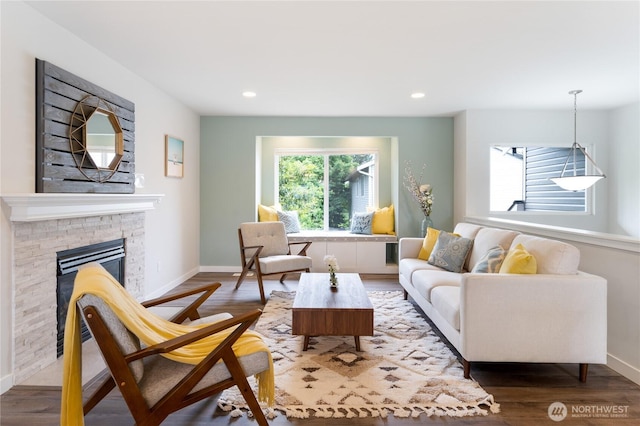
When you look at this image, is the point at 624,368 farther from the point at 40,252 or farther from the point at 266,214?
the point at 266,214

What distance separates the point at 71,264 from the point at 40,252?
32 cm

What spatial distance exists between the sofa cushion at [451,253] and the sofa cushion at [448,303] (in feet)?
2.47

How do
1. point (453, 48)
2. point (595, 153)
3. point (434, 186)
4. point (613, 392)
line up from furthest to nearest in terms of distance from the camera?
point (434, 186), point (595, 153), point (453, 48), point (613, 392)

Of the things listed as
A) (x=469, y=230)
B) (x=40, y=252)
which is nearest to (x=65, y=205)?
(x=40, y=252)

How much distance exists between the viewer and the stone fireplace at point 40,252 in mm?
2305

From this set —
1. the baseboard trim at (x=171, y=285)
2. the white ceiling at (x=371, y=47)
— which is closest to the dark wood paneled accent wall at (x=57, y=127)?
the white ceiling at (x=371, y=47)

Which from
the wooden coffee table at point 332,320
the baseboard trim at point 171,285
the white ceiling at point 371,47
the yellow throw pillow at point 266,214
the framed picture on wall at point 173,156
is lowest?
the baseboard trim at point 171,285

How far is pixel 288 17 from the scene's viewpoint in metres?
2.59

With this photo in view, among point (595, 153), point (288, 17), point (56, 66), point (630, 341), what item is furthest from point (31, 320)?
point (595, 153)

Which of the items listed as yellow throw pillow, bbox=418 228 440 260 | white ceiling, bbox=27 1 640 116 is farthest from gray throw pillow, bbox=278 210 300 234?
yellow throw pillow, bbox=418 228 440 260

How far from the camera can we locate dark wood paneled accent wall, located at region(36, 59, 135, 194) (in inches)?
98.6

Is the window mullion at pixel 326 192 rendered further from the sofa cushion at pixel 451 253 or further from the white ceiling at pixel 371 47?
the sofa cushion at pixel 451 253

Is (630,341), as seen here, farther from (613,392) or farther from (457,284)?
(457,284)

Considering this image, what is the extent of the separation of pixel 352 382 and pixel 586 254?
6.90 feet
